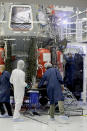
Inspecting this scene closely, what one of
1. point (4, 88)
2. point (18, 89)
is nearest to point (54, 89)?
point (18, 89)

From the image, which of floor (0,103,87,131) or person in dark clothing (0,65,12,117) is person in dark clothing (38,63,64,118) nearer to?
floor (0,103,87,131)

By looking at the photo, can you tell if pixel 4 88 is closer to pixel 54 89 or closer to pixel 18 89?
pixel 18 89

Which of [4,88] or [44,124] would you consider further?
[4,88]

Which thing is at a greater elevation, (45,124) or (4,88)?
(4,88)

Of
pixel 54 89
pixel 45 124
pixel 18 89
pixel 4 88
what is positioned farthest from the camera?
pixel 4 88

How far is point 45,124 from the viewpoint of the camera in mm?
7027

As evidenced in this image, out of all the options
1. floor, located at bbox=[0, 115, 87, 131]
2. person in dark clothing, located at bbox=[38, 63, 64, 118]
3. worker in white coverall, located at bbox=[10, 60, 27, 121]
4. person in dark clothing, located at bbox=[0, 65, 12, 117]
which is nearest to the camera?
floor, located at bbox=[0, 115, 87, 131]

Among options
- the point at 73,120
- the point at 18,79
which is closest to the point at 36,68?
the point at 18,79

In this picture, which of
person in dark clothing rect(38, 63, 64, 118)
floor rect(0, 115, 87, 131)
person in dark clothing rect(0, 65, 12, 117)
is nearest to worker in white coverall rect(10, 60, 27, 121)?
floor rect(0, 115, 87, 131)

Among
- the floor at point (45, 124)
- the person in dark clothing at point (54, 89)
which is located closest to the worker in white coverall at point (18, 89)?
the floor at point (45, 124)

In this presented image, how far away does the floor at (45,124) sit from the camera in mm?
6419

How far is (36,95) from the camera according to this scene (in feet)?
28.2

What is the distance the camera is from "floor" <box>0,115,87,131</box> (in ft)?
21.1

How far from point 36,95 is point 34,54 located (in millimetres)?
1560
